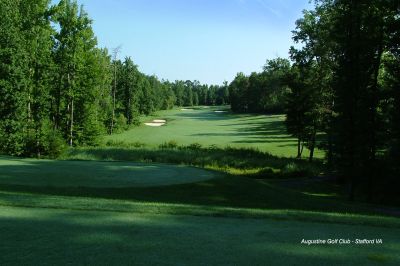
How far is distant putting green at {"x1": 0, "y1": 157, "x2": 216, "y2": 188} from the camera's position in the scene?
50.9 ft

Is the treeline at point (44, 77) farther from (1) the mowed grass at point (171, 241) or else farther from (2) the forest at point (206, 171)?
(1) the mowed grass at point (171, 241)

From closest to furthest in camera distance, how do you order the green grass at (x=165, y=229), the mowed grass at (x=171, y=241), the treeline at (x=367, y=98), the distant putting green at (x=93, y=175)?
the mowed grass at (x=171, y=241) → the green grass at (x=165, y=229) → the distant putting green at (x=93, y=175) → the treeline at (x=367, y=98)

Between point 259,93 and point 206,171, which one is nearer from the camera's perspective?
point 206,171

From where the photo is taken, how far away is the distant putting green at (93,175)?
15.5 metres

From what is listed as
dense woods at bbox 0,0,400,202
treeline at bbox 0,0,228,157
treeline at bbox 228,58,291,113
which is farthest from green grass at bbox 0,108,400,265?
treeline at bbox 228,58,291,113

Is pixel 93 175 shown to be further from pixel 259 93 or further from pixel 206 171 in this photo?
pixel 259 93

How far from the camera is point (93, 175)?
1711 centimetres

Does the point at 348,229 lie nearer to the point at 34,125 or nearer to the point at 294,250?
the point at 294,250

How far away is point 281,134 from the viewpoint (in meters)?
67.3

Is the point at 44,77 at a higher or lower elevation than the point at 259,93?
lower

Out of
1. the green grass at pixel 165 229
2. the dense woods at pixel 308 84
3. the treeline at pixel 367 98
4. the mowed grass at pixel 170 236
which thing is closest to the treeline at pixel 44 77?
the dense woods at pixel 308 84

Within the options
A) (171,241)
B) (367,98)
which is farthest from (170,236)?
(367,98)

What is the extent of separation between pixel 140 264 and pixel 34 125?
33.0 metres

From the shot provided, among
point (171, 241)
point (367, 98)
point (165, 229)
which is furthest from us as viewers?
point (367, 98)
